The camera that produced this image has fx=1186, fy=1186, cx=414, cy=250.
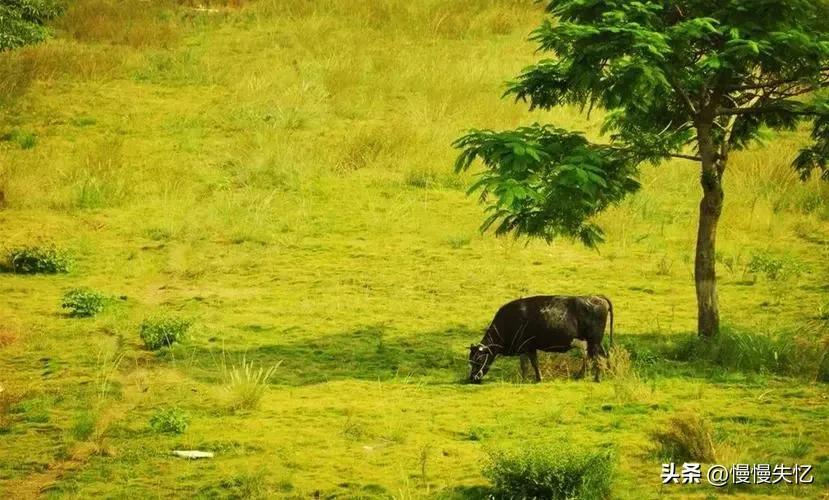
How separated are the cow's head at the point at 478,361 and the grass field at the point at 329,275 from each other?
0.21 m

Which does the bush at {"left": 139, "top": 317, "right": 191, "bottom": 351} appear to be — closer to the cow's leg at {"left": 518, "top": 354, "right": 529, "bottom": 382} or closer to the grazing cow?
the grazing cow

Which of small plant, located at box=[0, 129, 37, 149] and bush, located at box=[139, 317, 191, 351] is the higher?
small plant, located at box=[0, 129, 37, 149]

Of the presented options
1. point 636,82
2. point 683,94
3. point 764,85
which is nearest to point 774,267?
point 764,85

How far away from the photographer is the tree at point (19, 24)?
21656mm

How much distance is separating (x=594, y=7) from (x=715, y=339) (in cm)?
389

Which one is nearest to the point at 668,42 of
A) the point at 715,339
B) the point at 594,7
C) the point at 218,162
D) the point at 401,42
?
the point at 594,7

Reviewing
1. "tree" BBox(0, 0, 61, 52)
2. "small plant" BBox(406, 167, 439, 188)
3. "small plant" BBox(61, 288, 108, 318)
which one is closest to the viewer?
"small plant" BBox(61, 288, 108, 318)

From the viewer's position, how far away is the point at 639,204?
2025 cm

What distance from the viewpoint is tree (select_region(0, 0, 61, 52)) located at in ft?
71.1

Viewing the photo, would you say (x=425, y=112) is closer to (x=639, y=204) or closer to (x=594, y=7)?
(x=639, y=204)

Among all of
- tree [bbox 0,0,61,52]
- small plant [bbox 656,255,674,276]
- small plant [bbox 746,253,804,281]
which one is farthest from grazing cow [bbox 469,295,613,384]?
tree [bbox 0,0,61,52]

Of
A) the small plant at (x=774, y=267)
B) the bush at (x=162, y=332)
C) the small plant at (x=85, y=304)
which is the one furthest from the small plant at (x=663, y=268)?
the small plant at (x=85, y=304)

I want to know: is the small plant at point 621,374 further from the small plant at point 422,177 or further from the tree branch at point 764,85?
the small plant at point 422,177

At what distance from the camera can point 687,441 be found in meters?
9.78
